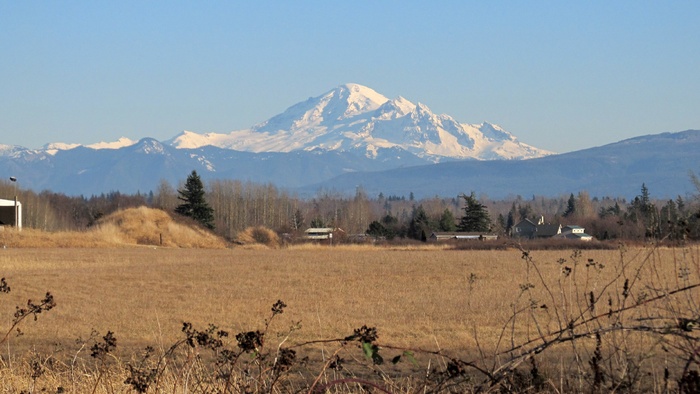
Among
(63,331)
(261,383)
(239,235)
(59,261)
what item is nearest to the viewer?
(261,383)

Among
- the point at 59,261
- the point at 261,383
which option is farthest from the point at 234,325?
the point at 59,261

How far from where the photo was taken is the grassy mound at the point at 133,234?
229 ft

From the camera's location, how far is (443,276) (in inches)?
→ 1626

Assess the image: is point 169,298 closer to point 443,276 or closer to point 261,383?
point 443,276

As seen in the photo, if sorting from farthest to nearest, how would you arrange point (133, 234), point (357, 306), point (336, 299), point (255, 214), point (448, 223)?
1. point (255, 214)
2. point (448, 223)
3. point (133, 234)
4. point (336, 299)
5. point (357, 306)

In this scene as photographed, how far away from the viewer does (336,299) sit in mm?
30422

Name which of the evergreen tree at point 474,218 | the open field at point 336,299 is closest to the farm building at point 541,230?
the evergreen tree at point 474,218

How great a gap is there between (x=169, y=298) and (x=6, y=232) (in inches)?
1686

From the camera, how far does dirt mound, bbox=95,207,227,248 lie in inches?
3162

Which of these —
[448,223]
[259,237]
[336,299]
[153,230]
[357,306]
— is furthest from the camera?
[448,223]

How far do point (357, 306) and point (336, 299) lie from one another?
8.43 ft

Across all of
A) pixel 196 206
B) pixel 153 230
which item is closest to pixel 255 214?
pixel 196 206

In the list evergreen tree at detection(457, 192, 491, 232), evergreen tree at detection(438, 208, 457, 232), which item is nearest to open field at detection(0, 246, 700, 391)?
evergreen tree at detection(457, 192, 491, 232)

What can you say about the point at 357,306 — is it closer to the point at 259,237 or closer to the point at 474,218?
the point at 259,237
